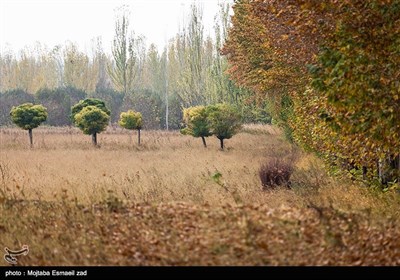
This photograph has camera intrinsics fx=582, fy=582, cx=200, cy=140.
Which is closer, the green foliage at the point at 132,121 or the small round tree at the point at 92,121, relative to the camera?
the small round tree at the point at 92,121

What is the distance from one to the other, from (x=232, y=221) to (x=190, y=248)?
3.01 ft

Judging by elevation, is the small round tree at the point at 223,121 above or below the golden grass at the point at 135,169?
above

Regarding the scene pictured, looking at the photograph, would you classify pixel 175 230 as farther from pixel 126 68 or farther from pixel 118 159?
pixel 126 68

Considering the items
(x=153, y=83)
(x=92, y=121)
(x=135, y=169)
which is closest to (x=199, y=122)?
(x=92, y=121)

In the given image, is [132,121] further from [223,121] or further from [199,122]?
[223,121]

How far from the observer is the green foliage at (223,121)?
106 feet

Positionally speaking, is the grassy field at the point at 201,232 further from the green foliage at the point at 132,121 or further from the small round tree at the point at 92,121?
the green foliage at the point at 132,121

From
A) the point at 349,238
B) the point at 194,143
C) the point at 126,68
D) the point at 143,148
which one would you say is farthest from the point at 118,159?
the point at 126,68

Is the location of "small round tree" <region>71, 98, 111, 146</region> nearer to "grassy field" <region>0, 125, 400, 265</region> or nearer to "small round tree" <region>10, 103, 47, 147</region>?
"small round tree" <region>10, 103, 47, 147</region>

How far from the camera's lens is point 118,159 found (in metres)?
26.5

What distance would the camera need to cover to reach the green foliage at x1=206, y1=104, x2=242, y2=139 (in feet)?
106

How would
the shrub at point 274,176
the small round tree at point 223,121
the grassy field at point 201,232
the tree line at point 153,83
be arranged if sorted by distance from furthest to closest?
the tree line at point 153,83, the small round tree at point 223,121, the shrub at point 274,176, the grassy field at point 201,232

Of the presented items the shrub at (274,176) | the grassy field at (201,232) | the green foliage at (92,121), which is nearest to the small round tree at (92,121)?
the green foliage at (92,121)

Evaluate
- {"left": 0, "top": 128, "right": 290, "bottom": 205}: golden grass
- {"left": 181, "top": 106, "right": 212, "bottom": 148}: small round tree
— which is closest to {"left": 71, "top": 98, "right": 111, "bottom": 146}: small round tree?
{"left": 0, "top": 128, "right": 290, "bottom": 205}: golden grass
